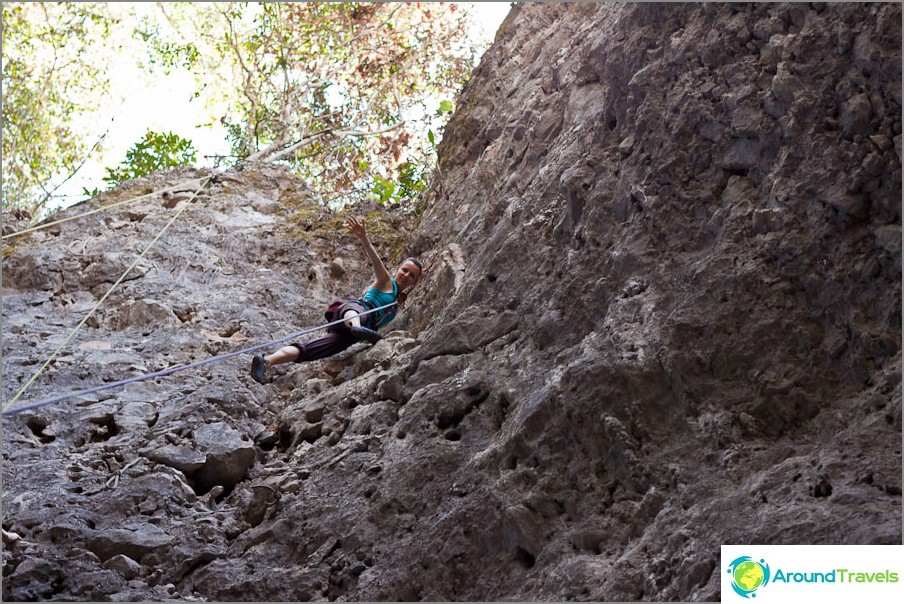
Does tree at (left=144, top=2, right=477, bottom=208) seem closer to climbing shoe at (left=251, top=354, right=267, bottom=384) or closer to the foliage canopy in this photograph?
the foliage canopy

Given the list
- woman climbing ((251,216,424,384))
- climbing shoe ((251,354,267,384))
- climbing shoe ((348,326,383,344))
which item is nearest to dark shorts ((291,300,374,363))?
woman climbing ((251,216,424,384))

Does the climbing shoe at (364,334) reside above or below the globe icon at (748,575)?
above

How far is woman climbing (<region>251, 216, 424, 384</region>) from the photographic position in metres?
7.95

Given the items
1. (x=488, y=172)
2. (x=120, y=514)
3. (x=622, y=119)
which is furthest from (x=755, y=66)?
(x=120, y=514)

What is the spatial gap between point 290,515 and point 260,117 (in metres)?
10.1

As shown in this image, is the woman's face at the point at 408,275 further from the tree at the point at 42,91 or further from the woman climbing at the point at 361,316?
the tree at the point at 42,91

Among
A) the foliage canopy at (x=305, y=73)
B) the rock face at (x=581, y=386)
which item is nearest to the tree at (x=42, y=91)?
the foliage canopy at (x=305, y=73)

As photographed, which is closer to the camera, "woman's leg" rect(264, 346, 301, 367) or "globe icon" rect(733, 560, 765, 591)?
"globe icon" rect(733, 560, 765, 591)

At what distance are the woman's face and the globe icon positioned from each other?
511cm

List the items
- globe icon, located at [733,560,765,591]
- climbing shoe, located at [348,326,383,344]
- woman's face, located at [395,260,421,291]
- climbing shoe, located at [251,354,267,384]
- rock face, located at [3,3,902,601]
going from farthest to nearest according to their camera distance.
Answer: woman's face, located at [395,260,421,291] < climbing shoe, located at [348,326,383,344] < climbing shoe, located at [251,354,267,384] < rock face, located at [3,3,902,601] < globe icon, located at [733,560,765,591]

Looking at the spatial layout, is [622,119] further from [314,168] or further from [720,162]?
[314,168]

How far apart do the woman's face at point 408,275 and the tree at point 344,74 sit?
6483 millimetres

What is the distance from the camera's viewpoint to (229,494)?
22.4ft

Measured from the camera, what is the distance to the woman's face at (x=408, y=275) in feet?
28.4
